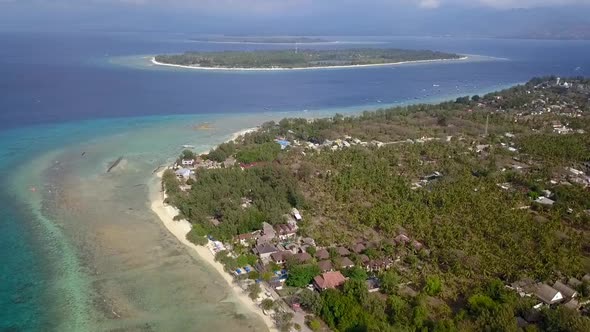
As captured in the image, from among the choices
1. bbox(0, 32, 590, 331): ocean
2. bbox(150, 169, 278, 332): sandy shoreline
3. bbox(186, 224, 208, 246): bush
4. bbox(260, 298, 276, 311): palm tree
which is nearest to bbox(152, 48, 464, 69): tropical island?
bbox(0, 32, 590, 331): ocean

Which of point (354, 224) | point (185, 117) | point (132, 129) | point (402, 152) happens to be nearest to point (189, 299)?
point (354, 224)

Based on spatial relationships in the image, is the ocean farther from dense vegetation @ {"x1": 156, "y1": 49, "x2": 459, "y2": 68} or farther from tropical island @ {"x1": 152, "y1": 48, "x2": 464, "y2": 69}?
dense vegetation @ {"x1": 156, "y1": 49, "x2": 459, "y2": 68}

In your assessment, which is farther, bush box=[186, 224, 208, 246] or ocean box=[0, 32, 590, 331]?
bush box=[186, 224, 208, 246]

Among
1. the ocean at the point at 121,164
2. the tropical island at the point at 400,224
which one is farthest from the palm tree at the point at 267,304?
the ocean at the point at 121,164

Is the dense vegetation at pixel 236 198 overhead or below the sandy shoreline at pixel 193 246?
overhead

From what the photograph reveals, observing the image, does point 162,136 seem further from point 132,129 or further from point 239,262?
point 239,262

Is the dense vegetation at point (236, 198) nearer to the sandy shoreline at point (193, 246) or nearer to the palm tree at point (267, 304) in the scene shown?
the sandy shoreline at point (193, 246)
